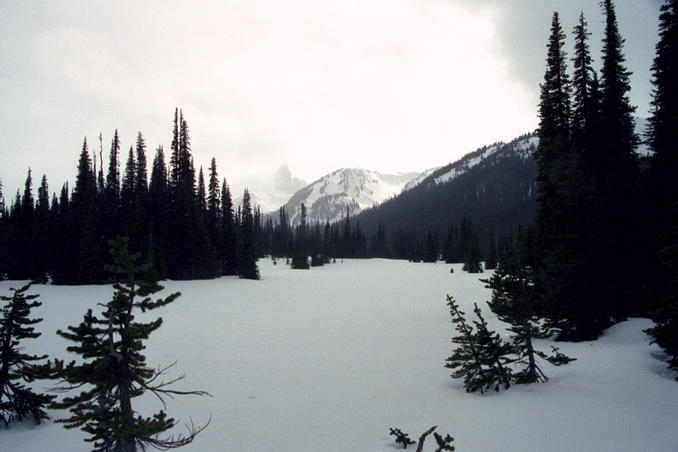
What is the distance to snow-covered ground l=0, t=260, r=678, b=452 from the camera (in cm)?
622

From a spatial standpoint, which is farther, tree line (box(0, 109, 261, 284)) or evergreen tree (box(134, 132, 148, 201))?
evergreen tree (box(134, 132, 148, 201))

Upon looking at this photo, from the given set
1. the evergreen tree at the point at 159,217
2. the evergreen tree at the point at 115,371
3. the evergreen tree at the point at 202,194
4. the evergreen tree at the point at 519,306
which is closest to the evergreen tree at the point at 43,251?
the evergreen tree at the point at 159,217

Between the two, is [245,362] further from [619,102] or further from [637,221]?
[619,102]

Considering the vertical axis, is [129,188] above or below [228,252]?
above

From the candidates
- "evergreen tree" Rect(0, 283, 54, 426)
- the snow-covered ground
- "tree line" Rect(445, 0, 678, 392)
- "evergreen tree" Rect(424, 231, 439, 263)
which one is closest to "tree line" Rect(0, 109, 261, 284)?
the snow-covered ground

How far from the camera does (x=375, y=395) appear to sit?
9.75 m

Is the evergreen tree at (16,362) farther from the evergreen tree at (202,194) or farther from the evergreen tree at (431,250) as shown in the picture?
the evergreen tree at (431,250)

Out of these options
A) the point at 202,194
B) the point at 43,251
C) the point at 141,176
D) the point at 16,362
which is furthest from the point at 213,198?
the point at 16,362

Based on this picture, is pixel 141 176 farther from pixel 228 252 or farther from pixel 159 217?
pixel 228 252

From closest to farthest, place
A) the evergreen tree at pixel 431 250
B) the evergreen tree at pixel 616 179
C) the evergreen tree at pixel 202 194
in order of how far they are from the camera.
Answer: the evergreen tree at pixel 616 179, the evergreen tree at pixel 202 194, the evergreen tree at pixel 431 250

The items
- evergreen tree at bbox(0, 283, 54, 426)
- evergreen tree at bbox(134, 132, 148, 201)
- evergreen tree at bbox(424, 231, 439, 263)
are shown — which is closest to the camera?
evergreen tree at bbox(0, 283, 54, 426)

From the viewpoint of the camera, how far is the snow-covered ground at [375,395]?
6.22 m

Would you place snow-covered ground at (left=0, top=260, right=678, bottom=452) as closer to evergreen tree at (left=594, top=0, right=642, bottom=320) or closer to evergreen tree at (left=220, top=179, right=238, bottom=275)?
evergreen tree at (left=594, top=0, right=642, bottom=320)

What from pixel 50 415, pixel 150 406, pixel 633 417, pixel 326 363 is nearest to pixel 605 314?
pixel 633 417
